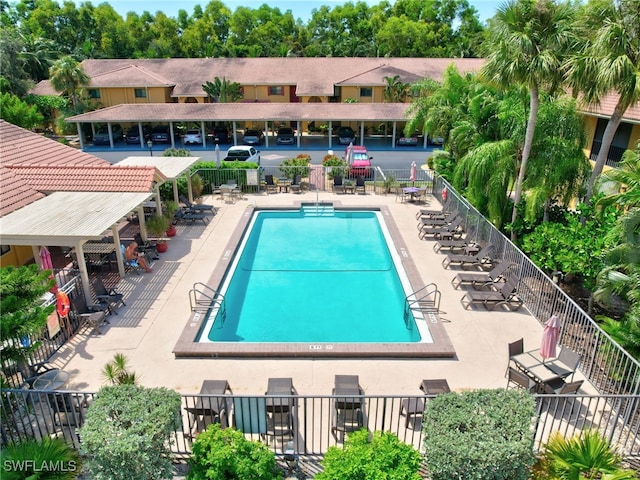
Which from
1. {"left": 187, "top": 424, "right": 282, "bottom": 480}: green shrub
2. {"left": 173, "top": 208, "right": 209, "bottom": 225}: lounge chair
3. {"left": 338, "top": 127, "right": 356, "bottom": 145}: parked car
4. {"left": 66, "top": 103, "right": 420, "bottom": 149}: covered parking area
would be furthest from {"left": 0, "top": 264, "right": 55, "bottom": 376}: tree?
{"left": 338, "top": 127, "right": 356, "bottom": 145}: parked car

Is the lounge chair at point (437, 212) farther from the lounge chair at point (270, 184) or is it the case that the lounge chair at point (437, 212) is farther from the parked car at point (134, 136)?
the parked car at point (134, 136)

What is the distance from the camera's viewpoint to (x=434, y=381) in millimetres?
8883

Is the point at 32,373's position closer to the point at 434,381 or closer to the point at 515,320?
the point at 434,381

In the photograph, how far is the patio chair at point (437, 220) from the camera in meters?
17.8

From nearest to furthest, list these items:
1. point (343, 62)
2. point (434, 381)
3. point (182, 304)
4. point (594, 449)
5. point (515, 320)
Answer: point (594, 449) → point (434, 381) → point (515, 320) → point (182, 304) → point (343, 62)

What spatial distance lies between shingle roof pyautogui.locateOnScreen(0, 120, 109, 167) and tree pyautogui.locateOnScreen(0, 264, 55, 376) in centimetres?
1109

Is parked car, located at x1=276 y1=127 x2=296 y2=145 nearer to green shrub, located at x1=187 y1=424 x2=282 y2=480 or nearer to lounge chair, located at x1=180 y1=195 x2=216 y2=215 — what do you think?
lounge chair, located at x1=180 y1=195 x2=216 y2=215

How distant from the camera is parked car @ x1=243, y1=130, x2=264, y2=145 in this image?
38281 millimetres

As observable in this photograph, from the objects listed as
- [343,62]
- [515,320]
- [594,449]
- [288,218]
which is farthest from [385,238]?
[343,62]

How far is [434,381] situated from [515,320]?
4.34 meters

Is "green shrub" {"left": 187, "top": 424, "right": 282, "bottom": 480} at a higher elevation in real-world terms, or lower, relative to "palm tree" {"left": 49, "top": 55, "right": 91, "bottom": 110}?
lower

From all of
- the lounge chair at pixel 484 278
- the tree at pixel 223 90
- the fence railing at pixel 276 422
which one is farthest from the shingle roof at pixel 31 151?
the tree at pixel 223 90

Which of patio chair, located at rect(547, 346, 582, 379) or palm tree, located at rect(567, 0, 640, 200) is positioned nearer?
patio chair, located at rect(547, 346, 582, 379)

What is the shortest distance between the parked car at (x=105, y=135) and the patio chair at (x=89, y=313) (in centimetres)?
2998
